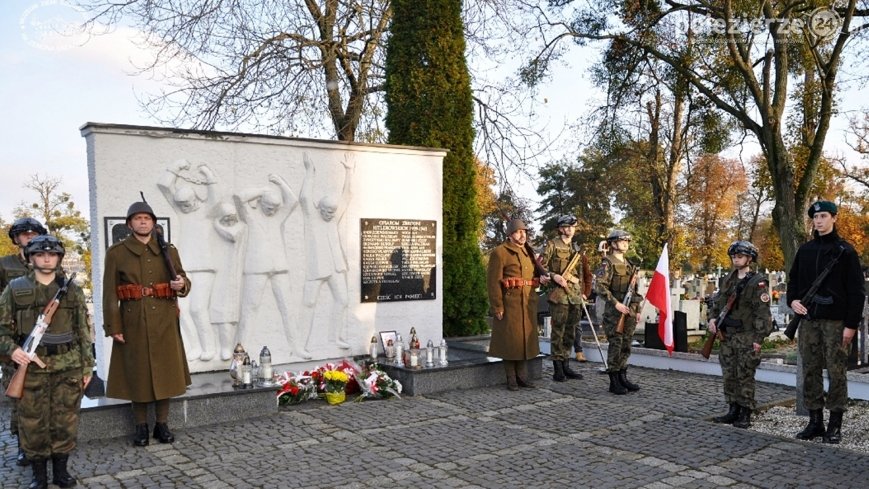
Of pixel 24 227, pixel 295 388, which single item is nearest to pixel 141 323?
pixel 24 227

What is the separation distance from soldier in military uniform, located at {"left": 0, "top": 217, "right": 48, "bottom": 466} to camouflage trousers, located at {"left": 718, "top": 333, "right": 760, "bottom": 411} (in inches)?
246

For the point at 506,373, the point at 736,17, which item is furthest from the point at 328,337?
the point at 736,17

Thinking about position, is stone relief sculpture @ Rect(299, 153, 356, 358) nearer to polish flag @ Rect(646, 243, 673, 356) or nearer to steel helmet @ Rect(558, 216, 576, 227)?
steel helmet @ Rect(558, 216, 576, 227)

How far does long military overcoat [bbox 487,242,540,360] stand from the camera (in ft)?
27.3

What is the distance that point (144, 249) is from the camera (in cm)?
608

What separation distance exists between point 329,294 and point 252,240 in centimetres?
129

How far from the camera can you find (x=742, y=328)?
6547mm

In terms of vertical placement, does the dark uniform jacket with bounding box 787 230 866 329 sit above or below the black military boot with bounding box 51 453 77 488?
above

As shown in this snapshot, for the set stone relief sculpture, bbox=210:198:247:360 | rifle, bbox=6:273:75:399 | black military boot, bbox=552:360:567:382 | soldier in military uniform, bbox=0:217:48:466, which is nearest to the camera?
rifle, bbox=6:273:75:399

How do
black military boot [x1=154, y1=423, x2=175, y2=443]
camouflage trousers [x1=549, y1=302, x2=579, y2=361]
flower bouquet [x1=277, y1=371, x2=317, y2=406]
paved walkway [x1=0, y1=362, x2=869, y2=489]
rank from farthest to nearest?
camouflage trousers [x1=549, y1=302, x2=579, y2=361], flower bouquet [x1=277, y1=371, x2=317, y2=406], black military boot [x1=154, y1=423, x2=175, y2=443], paved walkway [x1=0, y1=362, x2=869, y2=489]

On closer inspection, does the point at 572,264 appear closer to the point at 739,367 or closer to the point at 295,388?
the point at 739,367

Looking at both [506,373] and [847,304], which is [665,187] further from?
[847,304]

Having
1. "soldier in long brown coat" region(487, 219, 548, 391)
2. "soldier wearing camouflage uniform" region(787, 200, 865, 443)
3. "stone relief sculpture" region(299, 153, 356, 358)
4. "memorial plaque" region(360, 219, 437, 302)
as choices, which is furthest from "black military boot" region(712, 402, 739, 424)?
"stone relief sculpture" region(299, 153, 356, 358)

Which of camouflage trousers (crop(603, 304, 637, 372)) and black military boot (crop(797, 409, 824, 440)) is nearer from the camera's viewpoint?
black military boot (crop(797, 409, 824, 440))
